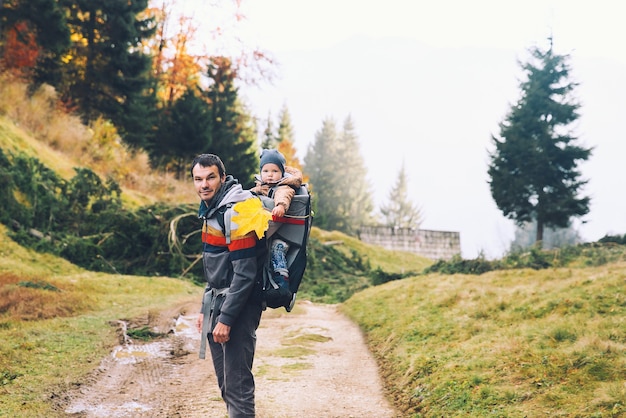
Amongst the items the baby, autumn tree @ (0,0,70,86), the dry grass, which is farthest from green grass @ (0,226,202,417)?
autumn tree @ (0,0,70,86)

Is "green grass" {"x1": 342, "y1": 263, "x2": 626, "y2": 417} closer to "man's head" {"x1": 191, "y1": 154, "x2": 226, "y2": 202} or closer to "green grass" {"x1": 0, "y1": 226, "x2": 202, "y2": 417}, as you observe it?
"man's head" {"x1": 191, "y1": 154, "x2": 226, "y2": 202}

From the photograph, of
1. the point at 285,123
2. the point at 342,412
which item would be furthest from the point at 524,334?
the point at 285,123

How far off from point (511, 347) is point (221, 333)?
4.26 m

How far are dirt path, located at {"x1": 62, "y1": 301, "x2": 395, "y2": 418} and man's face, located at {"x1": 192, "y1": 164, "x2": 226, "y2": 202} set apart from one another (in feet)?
8.33

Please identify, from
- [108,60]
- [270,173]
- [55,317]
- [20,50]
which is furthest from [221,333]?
[108,60]

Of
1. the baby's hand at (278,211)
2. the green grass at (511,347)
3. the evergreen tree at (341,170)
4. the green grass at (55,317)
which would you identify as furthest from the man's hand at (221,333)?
the evergreen tree at (341,170)

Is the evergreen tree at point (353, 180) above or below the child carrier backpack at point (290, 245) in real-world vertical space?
above

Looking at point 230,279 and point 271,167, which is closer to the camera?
point 230,279

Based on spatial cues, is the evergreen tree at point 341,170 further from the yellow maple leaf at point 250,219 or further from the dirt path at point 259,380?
the yellow maple leaf at point 250,219

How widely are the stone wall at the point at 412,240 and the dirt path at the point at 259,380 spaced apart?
94.6 ft

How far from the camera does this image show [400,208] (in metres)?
76.8

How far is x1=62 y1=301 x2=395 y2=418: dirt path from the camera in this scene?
5.79 meters

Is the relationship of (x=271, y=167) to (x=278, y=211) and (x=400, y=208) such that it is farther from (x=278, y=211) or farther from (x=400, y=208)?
(x=400, y=208)

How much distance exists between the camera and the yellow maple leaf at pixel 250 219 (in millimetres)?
3764
